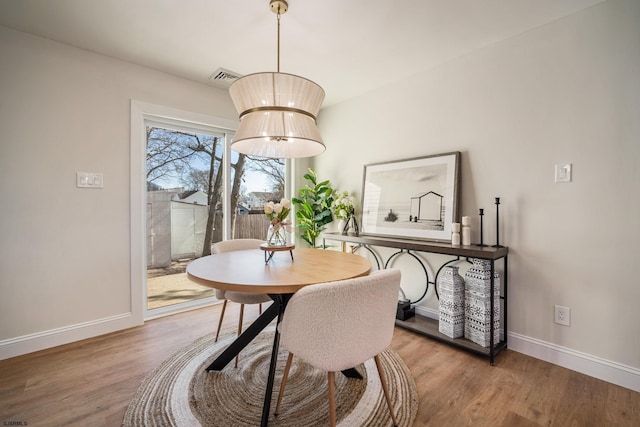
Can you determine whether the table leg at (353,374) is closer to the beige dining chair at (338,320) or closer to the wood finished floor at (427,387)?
the wood finished floor at (427,387)

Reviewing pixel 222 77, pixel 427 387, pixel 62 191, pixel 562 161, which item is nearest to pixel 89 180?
pixel 62 191

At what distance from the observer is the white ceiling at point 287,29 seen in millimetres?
1829

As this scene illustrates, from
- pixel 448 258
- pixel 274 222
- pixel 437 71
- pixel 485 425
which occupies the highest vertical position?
pixel 437 71

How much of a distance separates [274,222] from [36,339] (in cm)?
213

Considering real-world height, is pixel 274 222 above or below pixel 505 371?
above

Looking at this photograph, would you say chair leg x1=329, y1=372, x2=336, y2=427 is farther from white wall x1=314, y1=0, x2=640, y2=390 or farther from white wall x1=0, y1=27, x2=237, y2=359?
white wall x1=0, y1=27, x2=237, y2=359

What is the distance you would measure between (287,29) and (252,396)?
244 cm

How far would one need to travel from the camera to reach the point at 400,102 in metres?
2.87

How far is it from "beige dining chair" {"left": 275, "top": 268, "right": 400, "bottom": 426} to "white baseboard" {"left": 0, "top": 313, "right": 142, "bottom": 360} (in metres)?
2.15

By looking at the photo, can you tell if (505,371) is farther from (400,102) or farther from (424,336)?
(400,102)

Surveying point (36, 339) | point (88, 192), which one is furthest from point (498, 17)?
point (36, 339)

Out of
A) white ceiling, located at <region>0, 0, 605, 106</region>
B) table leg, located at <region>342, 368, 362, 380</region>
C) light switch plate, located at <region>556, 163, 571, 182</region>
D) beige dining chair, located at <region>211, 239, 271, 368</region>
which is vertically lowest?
table leg, located at <region>342, 368, 362, 380</region>

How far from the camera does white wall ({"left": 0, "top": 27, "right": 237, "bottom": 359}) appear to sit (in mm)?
2084

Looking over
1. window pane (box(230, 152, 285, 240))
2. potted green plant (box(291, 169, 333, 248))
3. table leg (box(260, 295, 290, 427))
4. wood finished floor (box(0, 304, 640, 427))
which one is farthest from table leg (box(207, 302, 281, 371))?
potted green plant (box(291, 169, 333, 248))
